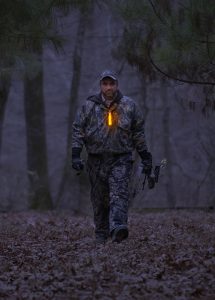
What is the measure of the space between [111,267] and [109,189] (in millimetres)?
2383

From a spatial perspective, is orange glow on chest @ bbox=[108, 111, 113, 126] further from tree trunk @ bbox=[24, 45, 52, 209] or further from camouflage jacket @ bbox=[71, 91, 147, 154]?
tree trunk @ bbox=[24, 45, 52, 209]

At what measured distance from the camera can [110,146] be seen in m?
10.4

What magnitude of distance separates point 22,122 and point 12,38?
28.1 metres

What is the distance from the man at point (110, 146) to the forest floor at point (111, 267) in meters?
0.54

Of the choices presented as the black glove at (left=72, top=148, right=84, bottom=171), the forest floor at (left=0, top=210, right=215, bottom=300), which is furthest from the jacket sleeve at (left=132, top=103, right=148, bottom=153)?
the forest floor at (left=0, top=210, right=215, bottom=300)

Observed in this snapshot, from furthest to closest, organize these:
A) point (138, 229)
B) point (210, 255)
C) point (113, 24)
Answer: point (113, 24) → point (138, 229) → point (210, 255)

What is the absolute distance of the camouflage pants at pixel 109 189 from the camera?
10359mm

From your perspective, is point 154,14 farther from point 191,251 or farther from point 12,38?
point 191,251

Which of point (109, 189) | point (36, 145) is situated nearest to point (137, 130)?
point (109, 189)

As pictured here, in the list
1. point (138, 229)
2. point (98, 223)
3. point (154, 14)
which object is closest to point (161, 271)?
point (98, 223)

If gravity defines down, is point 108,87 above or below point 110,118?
above

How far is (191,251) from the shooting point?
364 inches

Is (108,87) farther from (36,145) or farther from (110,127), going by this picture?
(36,145)

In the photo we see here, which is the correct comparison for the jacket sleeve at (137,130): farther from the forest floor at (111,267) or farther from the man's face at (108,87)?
the forest floor at (111,267)
